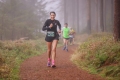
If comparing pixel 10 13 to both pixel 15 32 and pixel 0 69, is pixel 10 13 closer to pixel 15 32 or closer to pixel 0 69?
pixel 15 32

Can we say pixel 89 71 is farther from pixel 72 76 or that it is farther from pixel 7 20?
pixel 7 20

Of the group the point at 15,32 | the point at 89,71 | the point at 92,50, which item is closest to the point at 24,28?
the point at 15,32

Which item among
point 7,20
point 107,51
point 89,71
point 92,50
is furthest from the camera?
point 7,20

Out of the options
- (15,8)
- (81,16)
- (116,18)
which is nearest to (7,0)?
(15,8)

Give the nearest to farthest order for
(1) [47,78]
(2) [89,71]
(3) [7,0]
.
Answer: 1. (1) [47,78]
2. (2) [89,71]
3. (3) [7,0]

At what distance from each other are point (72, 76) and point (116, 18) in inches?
189

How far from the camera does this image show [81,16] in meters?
54.5

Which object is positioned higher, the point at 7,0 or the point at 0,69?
the point at 7,0

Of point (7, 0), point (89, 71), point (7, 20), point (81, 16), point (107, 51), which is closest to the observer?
point (89, 71)

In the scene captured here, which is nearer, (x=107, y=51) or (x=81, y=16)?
(x=107, y=51)

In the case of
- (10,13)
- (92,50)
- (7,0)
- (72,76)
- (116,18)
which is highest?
(7,0)

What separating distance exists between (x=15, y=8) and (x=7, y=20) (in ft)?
8.55

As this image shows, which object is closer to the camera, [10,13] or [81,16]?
[10,13]

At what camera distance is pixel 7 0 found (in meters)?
26.9
